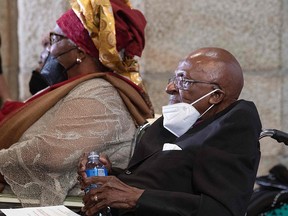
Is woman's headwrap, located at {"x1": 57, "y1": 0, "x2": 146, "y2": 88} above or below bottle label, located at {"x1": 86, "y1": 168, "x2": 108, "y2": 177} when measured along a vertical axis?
above

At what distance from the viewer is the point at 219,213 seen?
2.46m

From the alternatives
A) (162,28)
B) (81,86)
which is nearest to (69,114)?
(81,86)

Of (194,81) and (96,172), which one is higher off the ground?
(194,81)

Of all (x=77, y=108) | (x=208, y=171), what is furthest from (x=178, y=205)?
(x=77, y=108)

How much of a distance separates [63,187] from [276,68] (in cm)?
195

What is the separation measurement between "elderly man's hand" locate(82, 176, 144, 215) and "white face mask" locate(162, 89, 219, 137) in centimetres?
41

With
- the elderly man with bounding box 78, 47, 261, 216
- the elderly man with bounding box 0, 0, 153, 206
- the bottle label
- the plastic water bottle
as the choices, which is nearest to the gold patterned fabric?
the elderly man with bounding box 0, 0, 153, 206

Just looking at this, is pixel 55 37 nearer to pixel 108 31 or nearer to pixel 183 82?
pixel 108 31

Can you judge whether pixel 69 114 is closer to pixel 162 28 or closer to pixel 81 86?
pixel 81 86

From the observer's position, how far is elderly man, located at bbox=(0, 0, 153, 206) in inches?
126

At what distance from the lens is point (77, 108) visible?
3.25m

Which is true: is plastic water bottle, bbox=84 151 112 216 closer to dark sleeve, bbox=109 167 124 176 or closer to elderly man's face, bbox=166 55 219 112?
dark sleeve, bbox=109 167 124 176

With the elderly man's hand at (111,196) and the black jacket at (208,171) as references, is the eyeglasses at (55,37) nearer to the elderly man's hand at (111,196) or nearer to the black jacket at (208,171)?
the black jacket at (208,171)

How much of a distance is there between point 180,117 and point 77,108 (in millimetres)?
614
